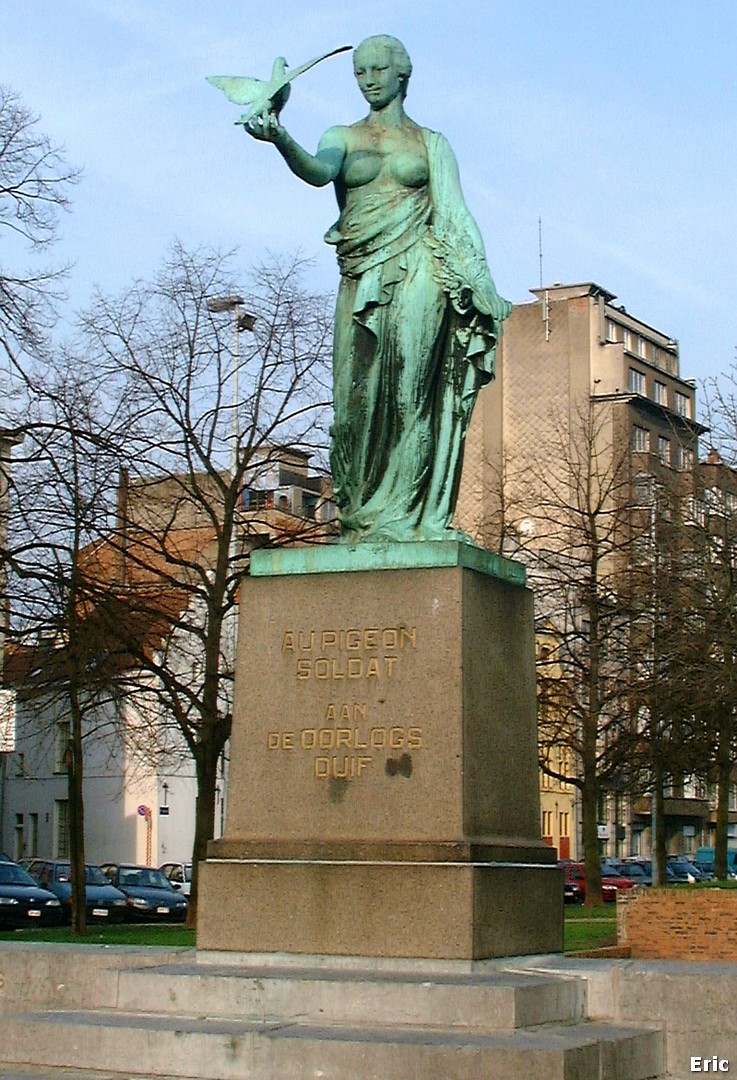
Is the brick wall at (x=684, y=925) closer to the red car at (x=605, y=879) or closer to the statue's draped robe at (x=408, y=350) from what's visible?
the statue's draped robe at (x=408, y=350)

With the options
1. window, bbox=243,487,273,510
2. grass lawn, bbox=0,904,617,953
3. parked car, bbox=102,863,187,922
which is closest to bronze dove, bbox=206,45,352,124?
grass lawn, bbox=0,904,617,953

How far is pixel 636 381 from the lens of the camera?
71.5 metres

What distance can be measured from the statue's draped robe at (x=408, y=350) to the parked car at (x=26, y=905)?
2210cm

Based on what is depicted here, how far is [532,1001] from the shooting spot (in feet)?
27.8

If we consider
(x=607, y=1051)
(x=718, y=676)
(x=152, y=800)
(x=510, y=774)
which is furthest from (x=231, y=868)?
(x=152, y=800)

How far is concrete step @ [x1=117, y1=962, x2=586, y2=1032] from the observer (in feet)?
27.3

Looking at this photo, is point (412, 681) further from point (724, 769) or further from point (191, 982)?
point (724, 769)

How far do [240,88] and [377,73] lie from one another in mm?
1230

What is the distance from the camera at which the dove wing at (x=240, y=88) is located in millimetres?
9914

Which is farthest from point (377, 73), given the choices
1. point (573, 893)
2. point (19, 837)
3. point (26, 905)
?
point (19, 837)

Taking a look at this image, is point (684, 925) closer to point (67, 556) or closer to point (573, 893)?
point (67, 556)

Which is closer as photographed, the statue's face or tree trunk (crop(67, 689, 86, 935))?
the statue's face

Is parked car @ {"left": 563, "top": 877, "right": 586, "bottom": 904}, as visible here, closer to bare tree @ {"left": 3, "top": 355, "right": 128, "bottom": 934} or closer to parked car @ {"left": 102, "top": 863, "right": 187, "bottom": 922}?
parked car @ {"left": 102, "top": 863, "right": 187, "bottom": 922}

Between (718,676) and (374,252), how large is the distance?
56.6ft
